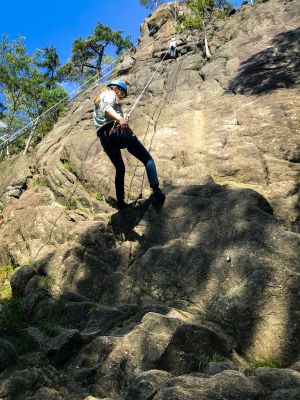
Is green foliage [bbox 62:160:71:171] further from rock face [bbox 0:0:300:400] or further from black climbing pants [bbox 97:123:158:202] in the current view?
black climbing pants [bbox 97:123:158:202]

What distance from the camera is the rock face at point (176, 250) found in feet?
15.5

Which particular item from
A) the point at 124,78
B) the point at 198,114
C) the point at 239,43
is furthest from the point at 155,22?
the point at 198,114

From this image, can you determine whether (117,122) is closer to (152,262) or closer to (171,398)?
(152,262)

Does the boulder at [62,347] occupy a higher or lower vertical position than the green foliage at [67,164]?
lower

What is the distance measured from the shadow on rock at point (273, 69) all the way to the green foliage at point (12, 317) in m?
9.73

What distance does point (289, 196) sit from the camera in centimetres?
868

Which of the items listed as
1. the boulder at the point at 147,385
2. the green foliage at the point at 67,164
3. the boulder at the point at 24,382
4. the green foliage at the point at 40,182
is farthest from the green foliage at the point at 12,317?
the green foliage at the point at 67,164

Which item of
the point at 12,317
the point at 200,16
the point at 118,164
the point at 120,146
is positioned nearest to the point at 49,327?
the point at 12,317

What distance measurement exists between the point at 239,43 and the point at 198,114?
6.59m

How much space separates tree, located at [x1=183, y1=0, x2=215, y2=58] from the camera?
2156 centimetres

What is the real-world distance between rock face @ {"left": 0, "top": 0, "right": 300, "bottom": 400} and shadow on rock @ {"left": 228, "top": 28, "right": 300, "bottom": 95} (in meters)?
Result: 0.07

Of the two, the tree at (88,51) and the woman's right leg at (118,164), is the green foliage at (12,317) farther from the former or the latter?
the tree at (88,51)

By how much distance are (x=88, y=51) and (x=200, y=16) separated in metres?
29.1

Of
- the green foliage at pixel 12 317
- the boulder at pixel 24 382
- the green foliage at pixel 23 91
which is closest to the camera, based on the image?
the boulder at pixel 24 382
